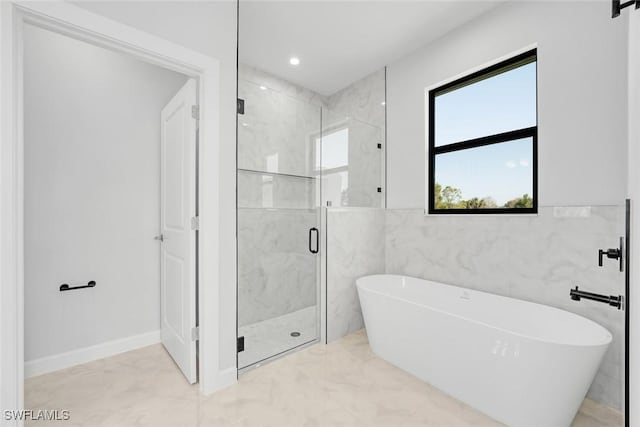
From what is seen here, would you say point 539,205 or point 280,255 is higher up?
point 539,205

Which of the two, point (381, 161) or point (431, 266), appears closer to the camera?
point (431, 266)

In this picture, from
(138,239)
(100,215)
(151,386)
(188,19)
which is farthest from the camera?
(138,239)

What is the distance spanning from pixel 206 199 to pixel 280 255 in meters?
0.99

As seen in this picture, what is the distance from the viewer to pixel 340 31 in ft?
8.41

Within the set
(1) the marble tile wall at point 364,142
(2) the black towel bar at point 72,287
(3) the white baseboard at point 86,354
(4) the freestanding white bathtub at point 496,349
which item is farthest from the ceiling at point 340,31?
(3) the white baseboard at point 86,354

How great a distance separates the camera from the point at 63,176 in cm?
213

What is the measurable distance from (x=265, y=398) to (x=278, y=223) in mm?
1357

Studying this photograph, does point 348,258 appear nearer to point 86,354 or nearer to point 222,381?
point 222,381

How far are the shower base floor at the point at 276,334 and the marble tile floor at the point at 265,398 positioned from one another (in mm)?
121

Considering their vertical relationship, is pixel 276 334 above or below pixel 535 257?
below

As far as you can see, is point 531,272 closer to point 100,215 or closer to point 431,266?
point 431,266

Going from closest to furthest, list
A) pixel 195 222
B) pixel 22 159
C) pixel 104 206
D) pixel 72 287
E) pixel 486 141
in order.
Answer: pixel 22 159 → pixel 195 222 → pixel 72 287 → pixel 104 206 → pixel 486 141

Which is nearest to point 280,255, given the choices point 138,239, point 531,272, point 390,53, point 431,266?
point 138,239

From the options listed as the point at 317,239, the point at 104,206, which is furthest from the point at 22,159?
the point at 317,239
